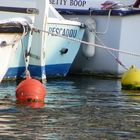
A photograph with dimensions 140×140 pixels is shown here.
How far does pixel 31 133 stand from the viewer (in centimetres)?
1045

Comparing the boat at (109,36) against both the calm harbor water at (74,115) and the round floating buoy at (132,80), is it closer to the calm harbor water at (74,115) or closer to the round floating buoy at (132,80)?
the round floating buoy at (132,80)

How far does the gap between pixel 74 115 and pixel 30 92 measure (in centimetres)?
166

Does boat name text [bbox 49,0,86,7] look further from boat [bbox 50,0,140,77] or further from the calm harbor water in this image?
the calm harbor water

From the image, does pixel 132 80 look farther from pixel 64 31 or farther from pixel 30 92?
pixel 30 92

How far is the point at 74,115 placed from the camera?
12.3 metres

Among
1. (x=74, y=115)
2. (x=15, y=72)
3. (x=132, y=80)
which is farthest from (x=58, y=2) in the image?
(x=74, y=115)

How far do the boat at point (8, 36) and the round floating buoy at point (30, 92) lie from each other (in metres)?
0.64

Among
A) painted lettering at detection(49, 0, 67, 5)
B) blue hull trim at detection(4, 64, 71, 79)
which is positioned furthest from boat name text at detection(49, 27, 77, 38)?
painted lettering at detection(49, 0, 67, 5)

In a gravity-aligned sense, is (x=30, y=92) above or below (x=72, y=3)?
below

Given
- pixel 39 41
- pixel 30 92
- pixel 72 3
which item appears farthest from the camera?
pixel 72 3

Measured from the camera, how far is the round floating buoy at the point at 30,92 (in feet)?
45.0

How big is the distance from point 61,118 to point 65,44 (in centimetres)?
714

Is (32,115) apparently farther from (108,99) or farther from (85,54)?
(85,54)

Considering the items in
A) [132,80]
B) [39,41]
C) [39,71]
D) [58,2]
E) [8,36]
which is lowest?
[39,71]
